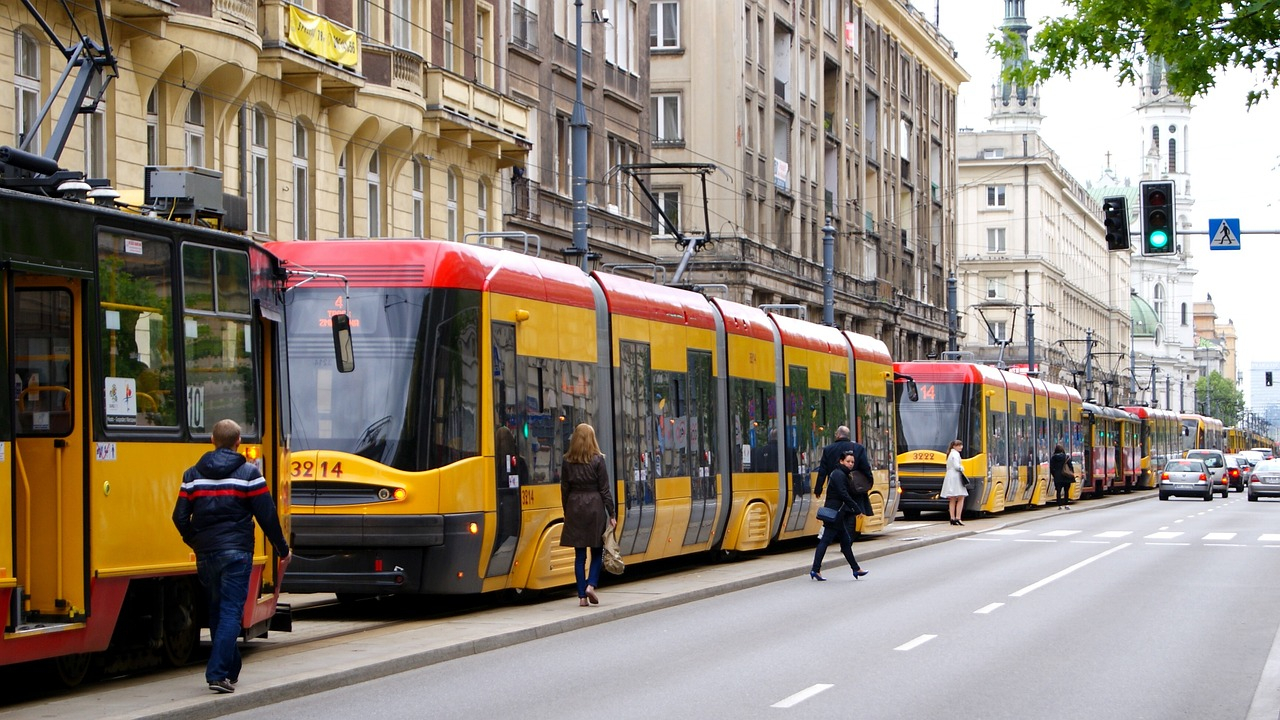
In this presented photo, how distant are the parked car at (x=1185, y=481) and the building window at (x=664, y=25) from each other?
21.5m

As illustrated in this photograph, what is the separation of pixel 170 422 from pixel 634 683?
11.4ft

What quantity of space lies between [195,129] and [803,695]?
737 inches

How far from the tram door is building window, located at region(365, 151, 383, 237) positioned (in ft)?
75.3

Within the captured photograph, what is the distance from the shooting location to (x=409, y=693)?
1165 cm

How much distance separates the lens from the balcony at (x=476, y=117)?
114ft

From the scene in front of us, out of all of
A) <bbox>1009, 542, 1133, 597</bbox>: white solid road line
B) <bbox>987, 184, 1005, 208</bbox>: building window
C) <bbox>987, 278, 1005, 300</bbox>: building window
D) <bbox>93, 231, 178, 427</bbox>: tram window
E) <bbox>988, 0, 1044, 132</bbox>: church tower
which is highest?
<bbox>988, 0, 1044, 132</bbox>: church tower

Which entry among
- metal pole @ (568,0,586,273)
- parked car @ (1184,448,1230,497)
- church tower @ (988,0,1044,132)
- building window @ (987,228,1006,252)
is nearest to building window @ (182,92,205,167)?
metal pole @ (568,0,586,273)

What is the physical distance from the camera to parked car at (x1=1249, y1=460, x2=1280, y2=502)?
60.6m

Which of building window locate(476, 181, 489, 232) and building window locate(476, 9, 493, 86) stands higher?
building window locate(476, 9, 493, 86)

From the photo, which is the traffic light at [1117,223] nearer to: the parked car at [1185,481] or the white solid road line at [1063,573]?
the white solid road line at [1063,573]

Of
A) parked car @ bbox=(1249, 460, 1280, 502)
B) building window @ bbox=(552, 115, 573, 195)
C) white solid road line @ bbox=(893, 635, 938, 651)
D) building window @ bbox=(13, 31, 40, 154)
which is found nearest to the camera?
white solid road line @ bbox=(893, 635, 938, 651)

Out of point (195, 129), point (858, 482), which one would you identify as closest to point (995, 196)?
point (195, 129)

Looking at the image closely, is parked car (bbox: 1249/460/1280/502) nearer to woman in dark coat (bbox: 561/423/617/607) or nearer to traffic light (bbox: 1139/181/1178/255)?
traffic light (bbox: 1139/181/1178/255)

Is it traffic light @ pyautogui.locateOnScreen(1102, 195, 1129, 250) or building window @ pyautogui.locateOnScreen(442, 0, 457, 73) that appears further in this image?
building window @ pyautogui.locateOnScreen(442, 0, 457, 73)
